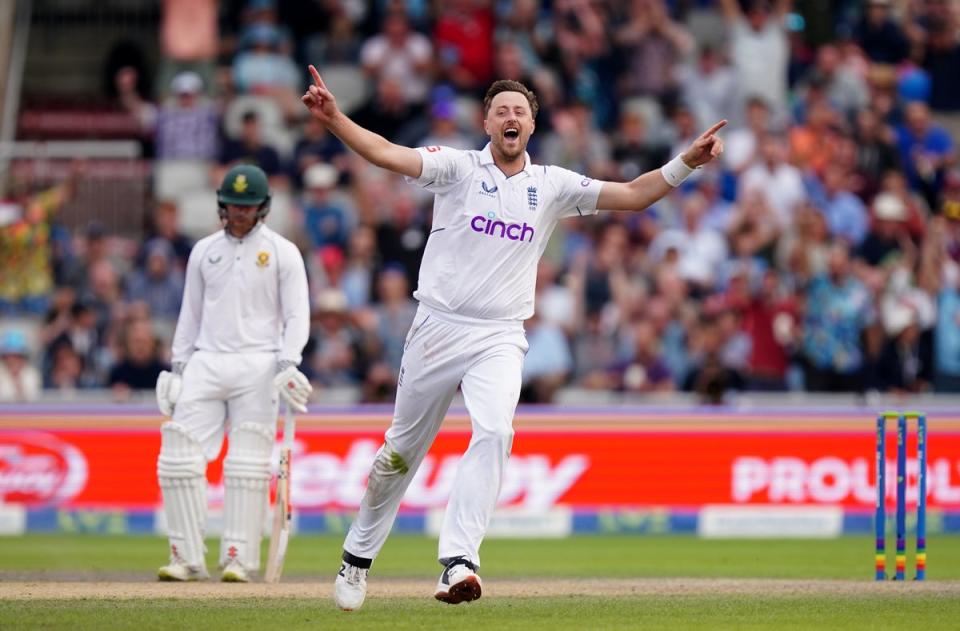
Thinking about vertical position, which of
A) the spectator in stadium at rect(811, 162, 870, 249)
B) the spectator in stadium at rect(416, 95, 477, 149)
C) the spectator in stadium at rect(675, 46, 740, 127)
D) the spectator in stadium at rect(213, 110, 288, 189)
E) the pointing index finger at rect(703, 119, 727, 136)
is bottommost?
the pointing index finger at rect(703, 119, 727, 136)

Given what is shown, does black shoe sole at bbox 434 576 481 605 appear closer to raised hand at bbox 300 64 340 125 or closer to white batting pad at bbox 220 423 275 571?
raised hand at bbox 300 64 340 125

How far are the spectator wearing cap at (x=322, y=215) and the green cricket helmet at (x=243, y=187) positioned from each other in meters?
7.66

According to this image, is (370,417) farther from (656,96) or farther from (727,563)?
(656,96)

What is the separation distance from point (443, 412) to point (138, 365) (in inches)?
347

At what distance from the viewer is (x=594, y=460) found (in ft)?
56.7

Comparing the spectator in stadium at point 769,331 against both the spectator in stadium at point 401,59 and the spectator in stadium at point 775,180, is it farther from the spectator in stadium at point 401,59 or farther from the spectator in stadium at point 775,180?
the spectator in stadium at point 401,59

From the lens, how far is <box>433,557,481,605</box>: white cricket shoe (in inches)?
357

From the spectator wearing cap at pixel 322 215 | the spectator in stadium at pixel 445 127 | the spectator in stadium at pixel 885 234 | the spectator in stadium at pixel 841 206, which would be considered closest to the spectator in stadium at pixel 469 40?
the spectator in stadium at pixel 445 127

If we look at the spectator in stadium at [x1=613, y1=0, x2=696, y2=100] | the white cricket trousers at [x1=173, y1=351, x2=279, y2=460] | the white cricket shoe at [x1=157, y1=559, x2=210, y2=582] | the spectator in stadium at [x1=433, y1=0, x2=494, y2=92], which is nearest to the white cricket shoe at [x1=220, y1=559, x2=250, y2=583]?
the white cricket shoe at [x1=157, y1=559, x2=210, y2=582]

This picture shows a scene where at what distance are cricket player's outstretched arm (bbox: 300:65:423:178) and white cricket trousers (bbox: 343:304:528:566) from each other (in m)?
0.84

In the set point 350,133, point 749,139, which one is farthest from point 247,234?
point 749,139

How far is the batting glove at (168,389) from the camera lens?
477 inches

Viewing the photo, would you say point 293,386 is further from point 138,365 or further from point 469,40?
point 469,40

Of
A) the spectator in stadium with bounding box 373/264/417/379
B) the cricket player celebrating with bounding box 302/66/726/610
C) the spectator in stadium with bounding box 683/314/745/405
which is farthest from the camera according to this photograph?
the spectator in stadium with bounding box 373/264/417/379
